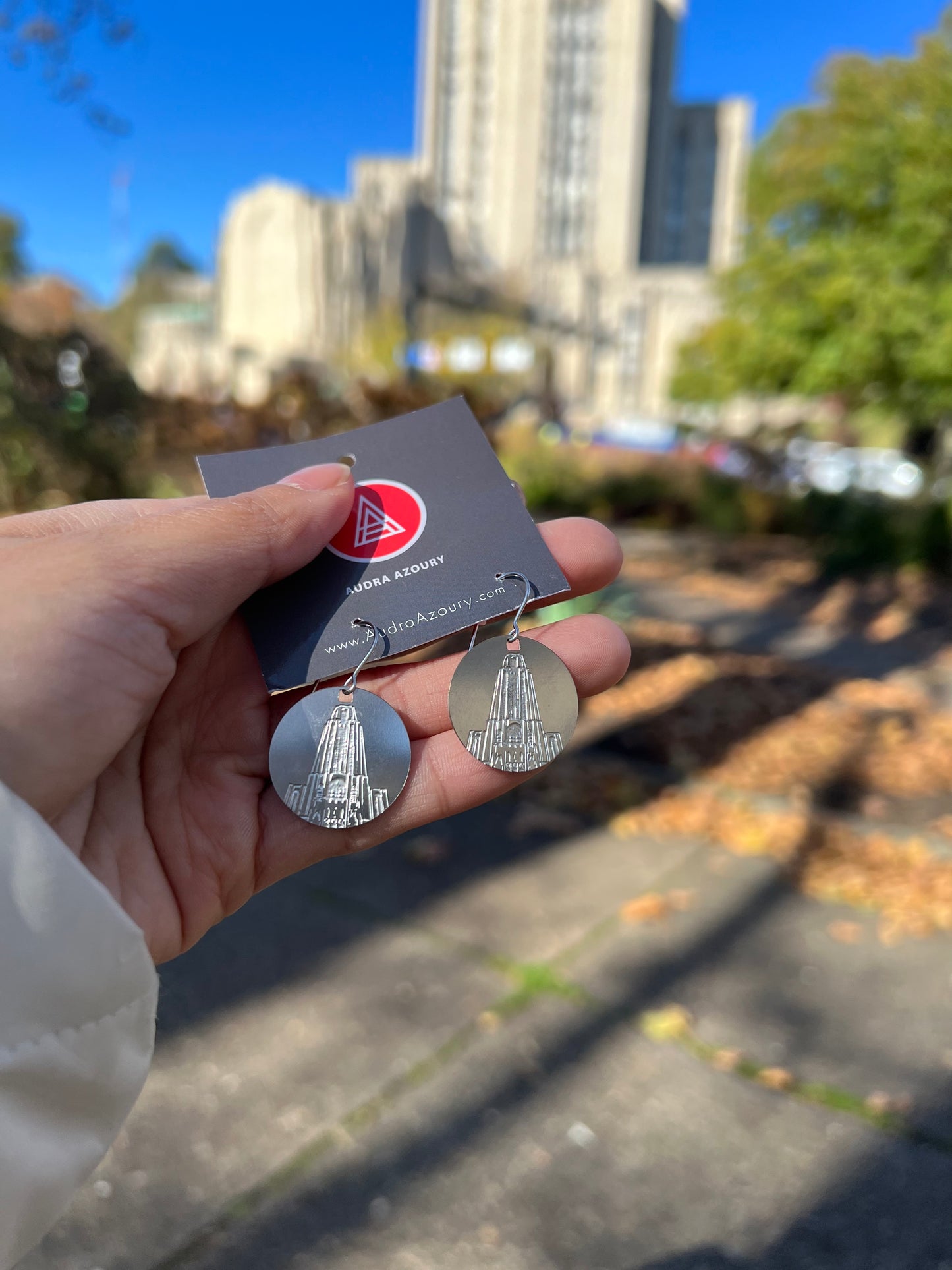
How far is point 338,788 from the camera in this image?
5.49ft

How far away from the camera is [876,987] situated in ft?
11.0

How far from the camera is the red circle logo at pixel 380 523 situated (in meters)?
1.83

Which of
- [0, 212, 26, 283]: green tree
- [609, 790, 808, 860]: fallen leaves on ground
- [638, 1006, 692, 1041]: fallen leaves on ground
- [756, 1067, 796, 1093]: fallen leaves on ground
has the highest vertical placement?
[0, 212, 26, 283]: green tree

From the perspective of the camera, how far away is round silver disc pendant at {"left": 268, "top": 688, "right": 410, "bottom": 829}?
5.50 feet

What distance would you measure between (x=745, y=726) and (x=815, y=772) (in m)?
0.71

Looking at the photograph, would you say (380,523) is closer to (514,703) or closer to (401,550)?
(401,550)

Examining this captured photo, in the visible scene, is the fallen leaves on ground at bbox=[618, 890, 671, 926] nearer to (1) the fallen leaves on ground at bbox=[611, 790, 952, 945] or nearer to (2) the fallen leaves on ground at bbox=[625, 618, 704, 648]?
(1) the fallen leaves on ground at bbox=[611, 790, 952, 945]

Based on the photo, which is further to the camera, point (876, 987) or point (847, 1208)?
point (876, 987)

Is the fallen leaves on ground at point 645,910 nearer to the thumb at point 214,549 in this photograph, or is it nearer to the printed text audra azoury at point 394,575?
the printed text audra azoury at point 394,575

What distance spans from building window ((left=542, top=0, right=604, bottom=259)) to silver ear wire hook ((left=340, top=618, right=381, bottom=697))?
80.3 metres

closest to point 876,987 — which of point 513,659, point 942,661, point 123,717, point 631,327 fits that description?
point 513,659

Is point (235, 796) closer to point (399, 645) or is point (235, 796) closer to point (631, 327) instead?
point (399, 645)

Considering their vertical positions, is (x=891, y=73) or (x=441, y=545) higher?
(x=891, y=73)

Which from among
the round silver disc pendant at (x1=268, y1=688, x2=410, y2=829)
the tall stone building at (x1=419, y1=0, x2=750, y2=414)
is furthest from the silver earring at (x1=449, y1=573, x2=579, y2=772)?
the tall stone building at (x1=419, y1=0, x2=750, y2=414)
